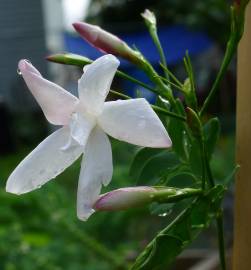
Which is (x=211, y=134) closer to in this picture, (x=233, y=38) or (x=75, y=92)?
(x=233, y=38)

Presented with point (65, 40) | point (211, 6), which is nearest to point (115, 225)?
point (211, 6)

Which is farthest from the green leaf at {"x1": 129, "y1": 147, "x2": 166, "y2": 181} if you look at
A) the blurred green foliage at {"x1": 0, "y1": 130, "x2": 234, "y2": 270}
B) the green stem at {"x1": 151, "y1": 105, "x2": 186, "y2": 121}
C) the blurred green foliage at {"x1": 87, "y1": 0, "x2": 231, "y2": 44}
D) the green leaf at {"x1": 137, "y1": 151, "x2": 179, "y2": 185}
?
the blurred green foliage at {"x1": 87, "y1": 0, "x2": 231, "y2": 44}

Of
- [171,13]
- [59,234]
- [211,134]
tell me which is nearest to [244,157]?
[211,134]

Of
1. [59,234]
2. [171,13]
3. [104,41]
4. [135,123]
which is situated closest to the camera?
[135,123]

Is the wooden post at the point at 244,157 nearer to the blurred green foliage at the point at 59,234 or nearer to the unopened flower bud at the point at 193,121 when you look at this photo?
the unopened flower bud at the point at 193,121

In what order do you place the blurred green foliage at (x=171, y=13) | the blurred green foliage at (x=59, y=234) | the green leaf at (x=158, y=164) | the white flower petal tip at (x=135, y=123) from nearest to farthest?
the white flower petal tip at (x=135, y=123) < the green leaf at (x=158, y=164) < the blurred green foliage at (x=59, y=234) < the blurred green foliage at (x=171, y=13)

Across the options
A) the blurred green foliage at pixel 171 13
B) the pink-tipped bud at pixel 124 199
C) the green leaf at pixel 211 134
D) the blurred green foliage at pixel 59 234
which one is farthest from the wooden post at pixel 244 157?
the blurred green foliage at pixel 171 13

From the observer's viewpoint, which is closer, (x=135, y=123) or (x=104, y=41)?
(x=135, y=123)
